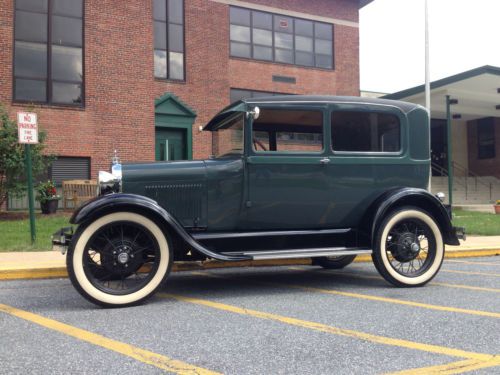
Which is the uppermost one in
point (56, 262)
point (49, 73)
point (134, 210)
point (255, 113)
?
point (49, 73)

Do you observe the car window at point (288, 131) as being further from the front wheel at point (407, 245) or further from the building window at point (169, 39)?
the building window at point (169, 39)

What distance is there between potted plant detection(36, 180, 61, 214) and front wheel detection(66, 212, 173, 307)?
1009 centimetres

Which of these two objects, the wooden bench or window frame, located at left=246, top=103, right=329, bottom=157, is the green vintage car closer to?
window frame, located at left=246, top=103, right=329, bottom=157

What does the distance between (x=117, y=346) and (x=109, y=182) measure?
1914 millimetres

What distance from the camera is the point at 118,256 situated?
15.2 feet

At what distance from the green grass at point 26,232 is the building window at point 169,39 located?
7.99 meters

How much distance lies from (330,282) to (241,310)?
→ 5.97ft

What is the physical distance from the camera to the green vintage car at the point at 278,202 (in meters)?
4.66

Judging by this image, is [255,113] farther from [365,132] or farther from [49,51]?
[49,51]

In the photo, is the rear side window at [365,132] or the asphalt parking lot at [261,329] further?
the rear side window at [365,132]

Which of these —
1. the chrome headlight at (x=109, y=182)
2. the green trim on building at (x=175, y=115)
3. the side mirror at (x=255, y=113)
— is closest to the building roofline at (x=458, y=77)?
the green trim on building at (x=175, y=115)

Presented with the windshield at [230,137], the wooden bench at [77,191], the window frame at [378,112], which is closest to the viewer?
the windshield at [230,137]

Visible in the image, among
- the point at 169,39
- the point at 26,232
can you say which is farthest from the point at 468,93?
the point at 26,232

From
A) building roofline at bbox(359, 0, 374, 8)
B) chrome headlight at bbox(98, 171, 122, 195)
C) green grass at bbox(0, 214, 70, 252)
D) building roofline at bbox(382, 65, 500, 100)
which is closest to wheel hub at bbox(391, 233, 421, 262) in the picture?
chrome headlight at bbox(98, 171, 122, 195)
